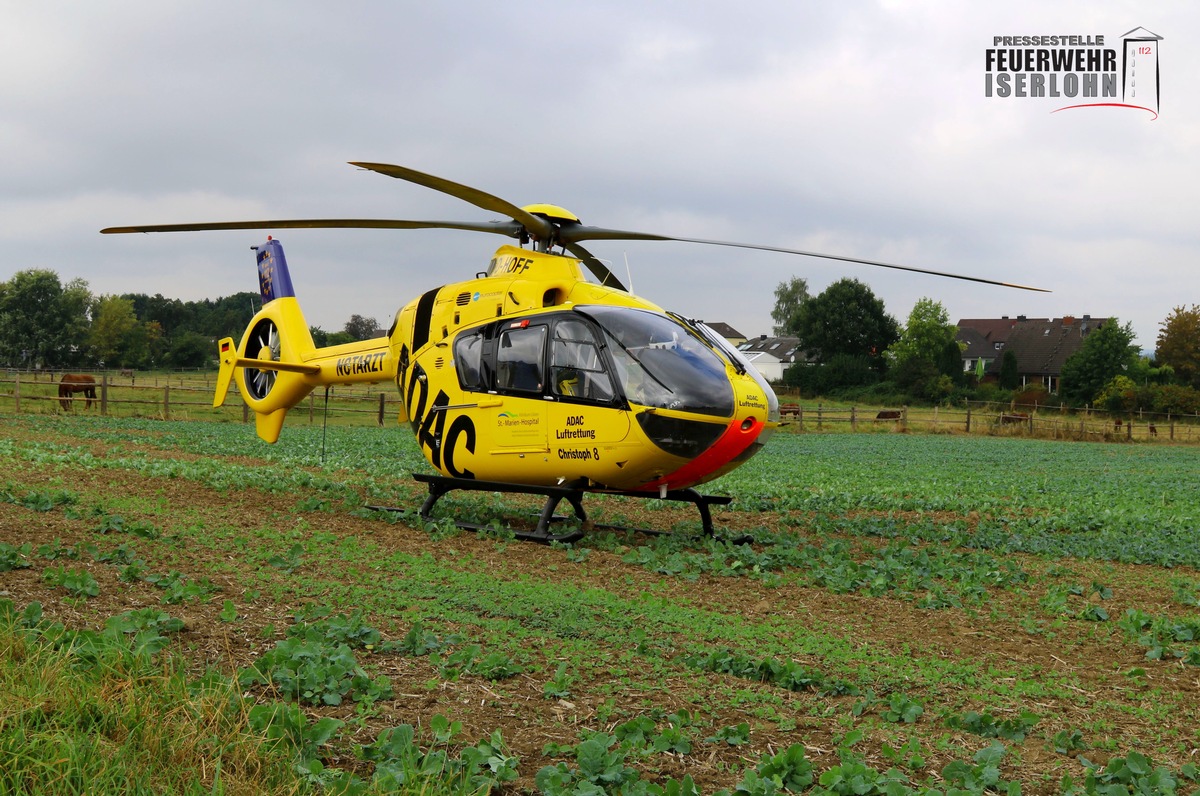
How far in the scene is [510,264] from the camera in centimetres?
1163

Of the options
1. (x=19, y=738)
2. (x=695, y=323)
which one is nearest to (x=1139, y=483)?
(x=695, y=323)

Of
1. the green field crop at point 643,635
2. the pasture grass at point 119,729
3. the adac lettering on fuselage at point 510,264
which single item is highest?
the adac lettering on fuselage at point 510,264

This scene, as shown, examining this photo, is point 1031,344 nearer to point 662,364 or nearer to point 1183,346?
point 1183,346

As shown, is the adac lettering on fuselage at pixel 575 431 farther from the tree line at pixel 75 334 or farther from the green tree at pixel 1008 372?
the green tree at pixel 1008 372

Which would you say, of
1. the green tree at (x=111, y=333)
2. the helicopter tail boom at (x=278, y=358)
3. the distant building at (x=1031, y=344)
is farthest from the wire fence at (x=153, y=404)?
the distant building at (x=1031, y=344)

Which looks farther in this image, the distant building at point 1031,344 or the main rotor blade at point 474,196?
the distant building at point 1031,344

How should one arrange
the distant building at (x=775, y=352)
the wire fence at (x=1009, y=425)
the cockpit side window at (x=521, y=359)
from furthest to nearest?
1. the distant building at (x=775, y=352)
2. the wire fence at (x=1009, y=425)
3. the cockpit side window at (x=521, y=359)

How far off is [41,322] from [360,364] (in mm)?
73358

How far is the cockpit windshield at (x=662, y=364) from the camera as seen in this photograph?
391 inches

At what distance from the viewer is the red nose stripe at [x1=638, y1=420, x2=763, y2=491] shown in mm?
10008

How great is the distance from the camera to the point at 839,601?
8.22m

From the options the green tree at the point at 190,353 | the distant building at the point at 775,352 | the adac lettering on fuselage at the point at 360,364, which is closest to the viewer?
the adac lettering on fuselage at the point at 360,364

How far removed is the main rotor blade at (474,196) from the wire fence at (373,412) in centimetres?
2220

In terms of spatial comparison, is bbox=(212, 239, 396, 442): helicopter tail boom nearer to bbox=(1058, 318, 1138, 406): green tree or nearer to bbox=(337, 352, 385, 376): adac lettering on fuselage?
bbox=(337, 352, 385, 376): adac lettering on fuselage
